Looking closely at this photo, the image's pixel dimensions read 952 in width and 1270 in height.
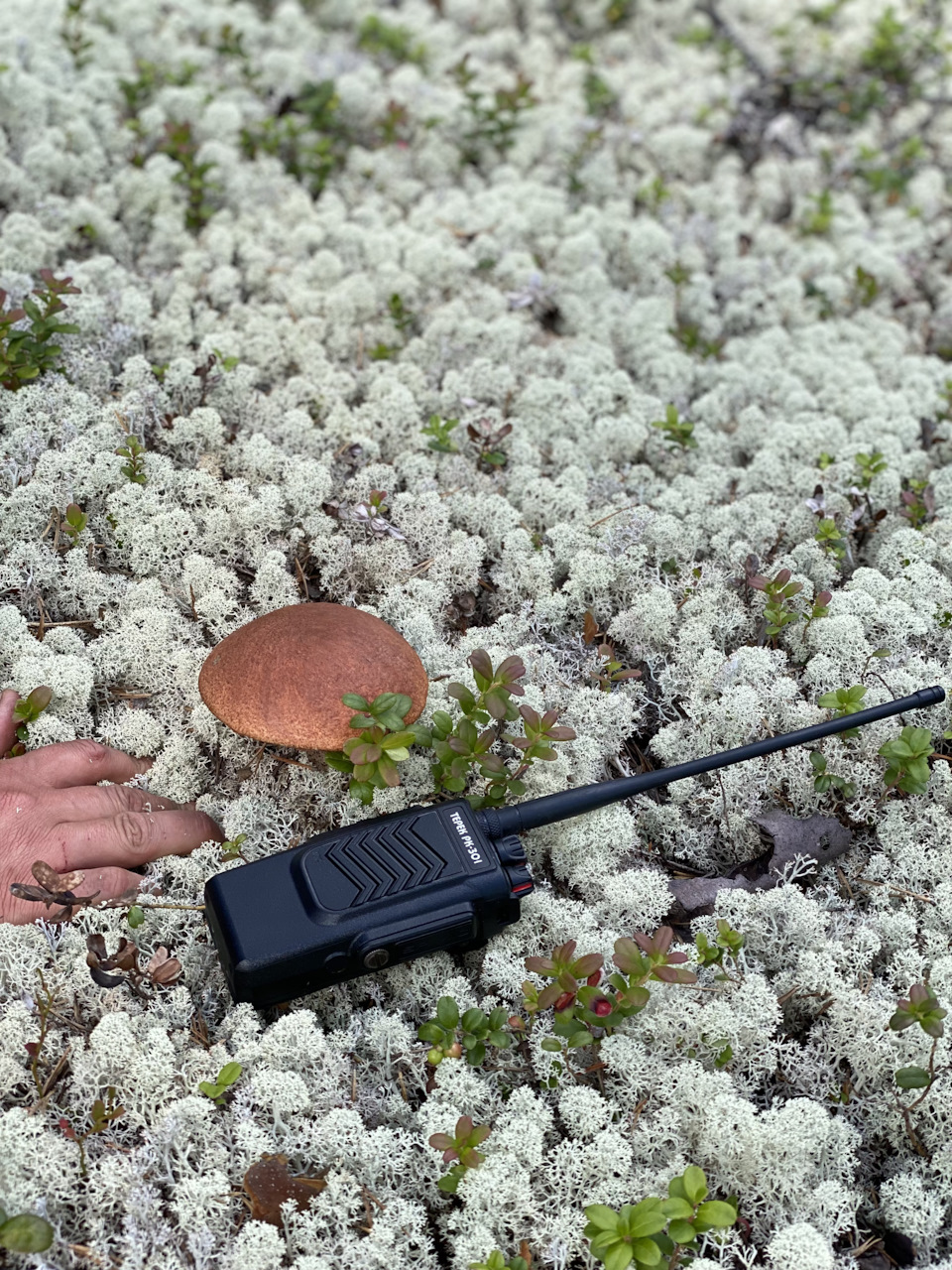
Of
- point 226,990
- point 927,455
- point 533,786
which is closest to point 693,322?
point 927,455

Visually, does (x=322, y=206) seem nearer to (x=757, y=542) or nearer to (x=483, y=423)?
(x=483, y=423)

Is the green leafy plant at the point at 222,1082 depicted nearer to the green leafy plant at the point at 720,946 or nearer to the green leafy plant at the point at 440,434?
the green leafy plant at the point at 720,946

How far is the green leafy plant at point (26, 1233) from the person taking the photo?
5.28 ft

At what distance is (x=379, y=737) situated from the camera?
2.18m

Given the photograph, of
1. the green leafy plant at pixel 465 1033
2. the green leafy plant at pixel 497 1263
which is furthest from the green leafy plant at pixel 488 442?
the green leafy plant at pixel 497 1263

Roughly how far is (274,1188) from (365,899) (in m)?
0.51

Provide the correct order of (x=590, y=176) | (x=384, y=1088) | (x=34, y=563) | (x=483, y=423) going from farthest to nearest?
(x=590, y=176) → (x=483, y=423) → (x=34, y=563) → (x=384, y=1088)

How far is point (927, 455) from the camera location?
11.1 feet

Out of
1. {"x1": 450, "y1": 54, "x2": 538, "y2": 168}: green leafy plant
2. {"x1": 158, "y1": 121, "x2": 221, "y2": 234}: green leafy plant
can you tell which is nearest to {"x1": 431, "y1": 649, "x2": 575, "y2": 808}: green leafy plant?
{"x1": 158, "y1": 121, "x2": 221, "y2": 234}: green leafy plant

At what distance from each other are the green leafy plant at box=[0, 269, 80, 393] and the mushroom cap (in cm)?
133

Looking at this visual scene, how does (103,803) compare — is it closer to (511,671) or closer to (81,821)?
(81,821)

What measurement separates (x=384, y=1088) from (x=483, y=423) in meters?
1.99

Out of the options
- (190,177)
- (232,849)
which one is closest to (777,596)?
(232,849)

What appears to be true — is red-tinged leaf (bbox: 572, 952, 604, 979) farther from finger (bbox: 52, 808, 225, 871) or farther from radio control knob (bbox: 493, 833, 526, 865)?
finger (bbox: 52, 808, 225, 871)
